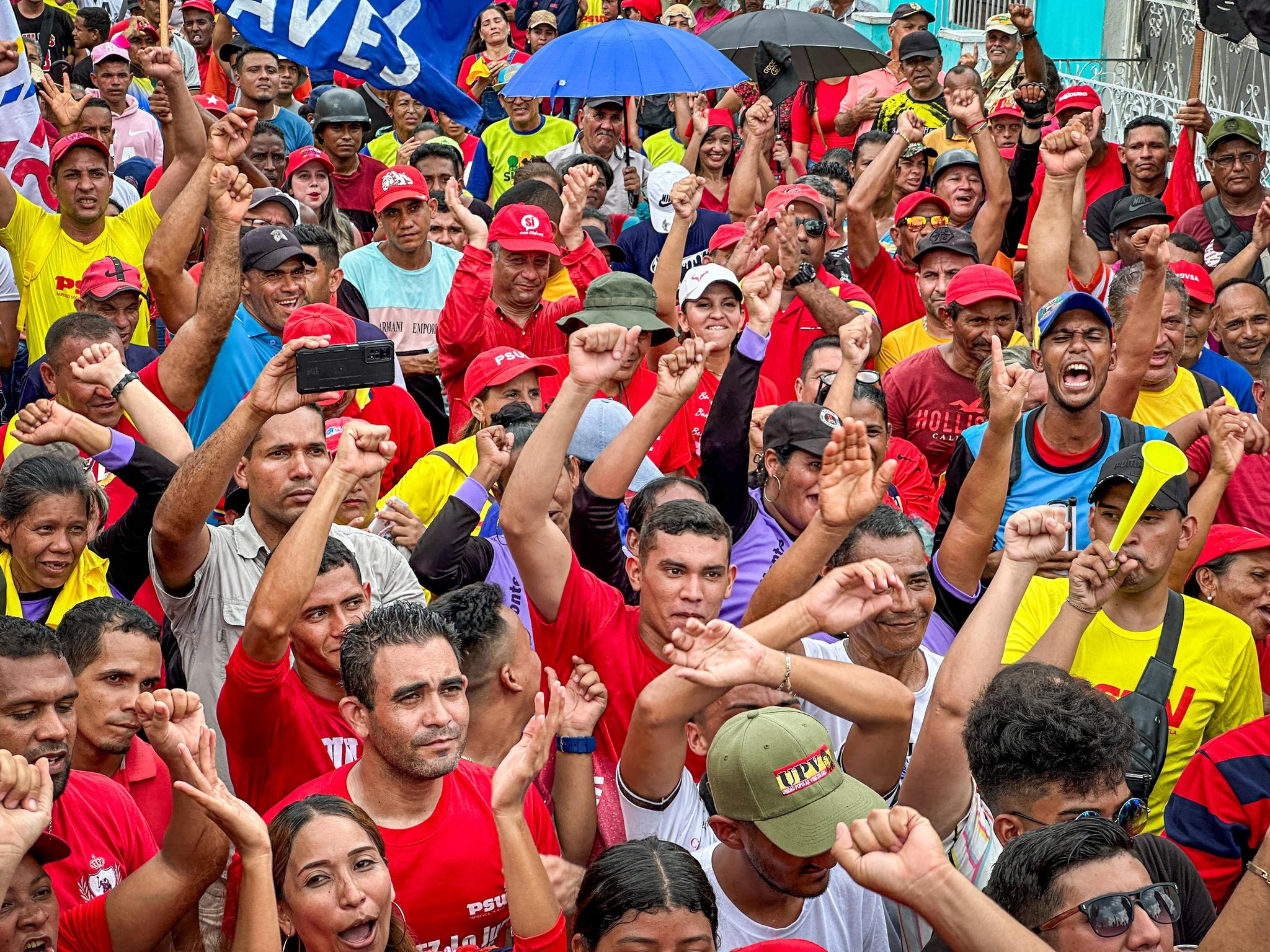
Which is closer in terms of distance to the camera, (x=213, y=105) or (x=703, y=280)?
(x=703, y=280)

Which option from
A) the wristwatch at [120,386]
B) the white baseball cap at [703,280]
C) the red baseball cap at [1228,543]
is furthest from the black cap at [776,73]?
the wristwatch at [120,386]

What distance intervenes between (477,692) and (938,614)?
5.54 feet

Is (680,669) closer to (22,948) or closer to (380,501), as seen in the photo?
(22,948)

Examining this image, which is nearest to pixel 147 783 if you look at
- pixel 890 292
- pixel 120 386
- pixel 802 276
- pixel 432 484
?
pixel 120 386

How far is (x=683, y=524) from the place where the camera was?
14.5ft

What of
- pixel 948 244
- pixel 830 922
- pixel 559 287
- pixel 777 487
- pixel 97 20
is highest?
pixel 97 20

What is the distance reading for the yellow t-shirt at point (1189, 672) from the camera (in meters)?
4.57

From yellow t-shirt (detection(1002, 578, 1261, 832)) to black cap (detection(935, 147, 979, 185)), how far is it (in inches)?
194

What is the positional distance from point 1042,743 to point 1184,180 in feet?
22.6

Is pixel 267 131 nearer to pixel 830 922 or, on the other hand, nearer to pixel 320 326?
pixel 320 326

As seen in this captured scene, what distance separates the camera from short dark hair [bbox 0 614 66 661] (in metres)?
3.68

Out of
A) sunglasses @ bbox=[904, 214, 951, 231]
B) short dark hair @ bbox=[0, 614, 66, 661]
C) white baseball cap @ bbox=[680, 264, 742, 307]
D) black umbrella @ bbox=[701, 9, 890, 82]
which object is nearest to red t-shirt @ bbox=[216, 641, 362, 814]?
short dark hair @ bbox=[0, 614, 66, 661]

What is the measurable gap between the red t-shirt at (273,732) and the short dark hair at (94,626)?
33cm

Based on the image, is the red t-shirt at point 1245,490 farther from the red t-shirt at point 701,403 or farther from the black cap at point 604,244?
the black cap at point 604,244
